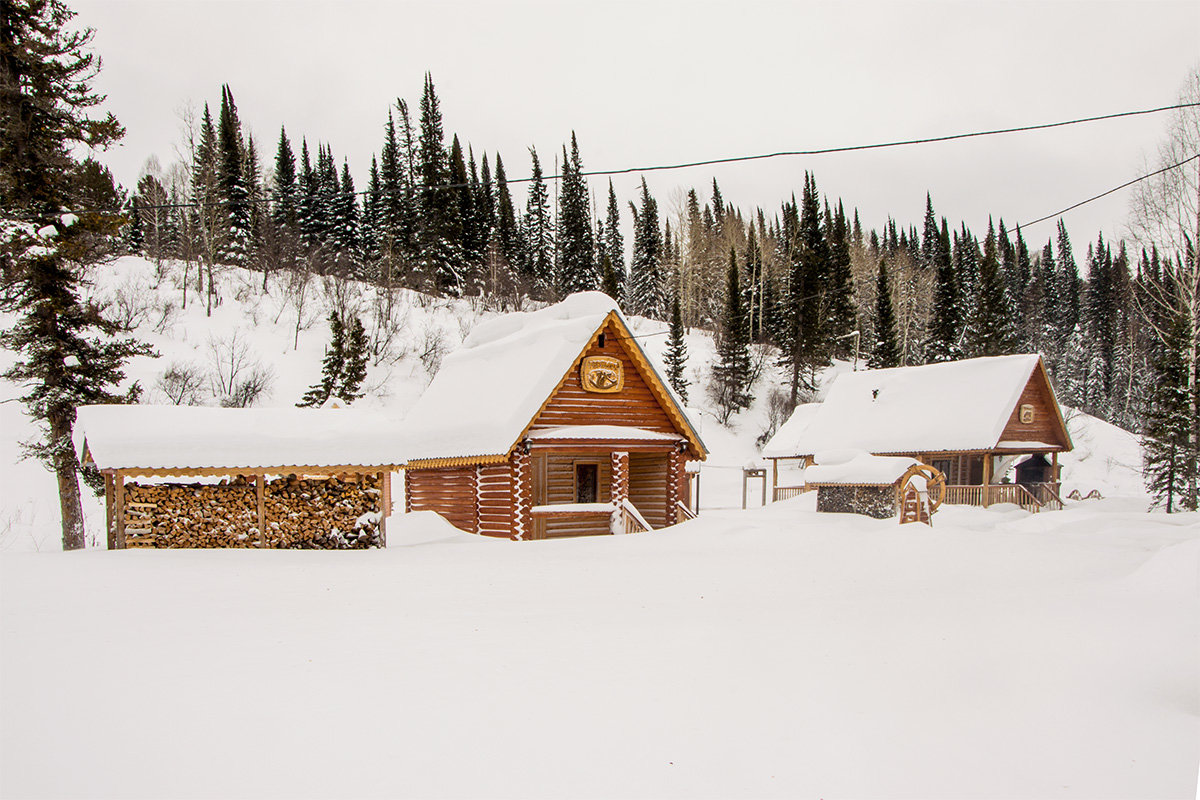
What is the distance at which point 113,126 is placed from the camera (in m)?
18.0

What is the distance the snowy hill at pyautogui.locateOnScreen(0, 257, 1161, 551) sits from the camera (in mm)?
36344

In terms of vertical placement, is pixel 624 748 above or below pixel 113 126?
below

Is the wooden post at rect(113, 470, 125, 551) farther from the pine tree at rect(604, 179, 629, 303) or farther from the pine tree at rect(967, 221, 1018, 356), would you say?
the pine tree at rect(604, 179, 629, 303)

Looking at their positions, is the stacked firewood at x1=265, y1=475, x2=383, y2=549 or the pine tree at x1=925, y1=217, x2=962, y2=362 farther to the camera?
the pine tree at x1=925, y1=217, x2=962, y2=362

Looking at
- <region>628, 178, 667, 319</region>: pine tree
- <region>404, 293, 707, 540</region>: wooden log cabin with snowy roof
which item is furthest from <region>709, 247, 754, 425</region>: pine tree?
<region>404, 293, 707, 540</region>: wooden log cabin with snowy roof

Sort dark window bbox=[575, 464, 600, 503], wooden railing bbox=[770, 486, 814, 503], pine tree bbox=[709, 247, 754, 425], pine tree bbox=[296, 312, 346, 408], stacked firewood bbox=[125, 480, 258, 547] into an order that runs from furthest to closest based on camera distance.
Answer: pine tree bbox=[709, 247, 754, 425] < pine tree bbox=[296, 312, 346, 408] < wooden railing bbox=[770, 486, 814, 503] < dark window bbox=[575, 464, 600, 503] < stacked firewood bbox=[125, 480, 258, 547]

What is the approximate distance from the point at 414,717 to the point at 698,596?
5669 millimetres

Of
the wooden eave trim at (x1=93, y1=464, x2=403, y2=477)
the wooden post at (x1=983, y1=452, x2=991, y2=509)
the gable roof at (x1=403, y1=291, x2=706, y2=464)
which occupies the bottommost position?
the wooden post at (x1=983, y1=452, x2=991, y2=509)

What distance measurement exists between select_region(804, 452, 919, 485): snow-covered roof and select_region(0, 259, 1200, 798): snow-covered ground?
27.3ft

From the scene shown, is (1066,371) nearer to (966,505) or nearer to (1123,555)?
(966,505)

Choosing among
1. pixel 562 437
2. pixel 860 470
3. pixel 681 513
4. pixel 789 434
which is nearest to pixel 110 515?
pixel 562 437

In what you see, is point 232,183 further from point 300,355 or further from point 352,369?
point 352,369

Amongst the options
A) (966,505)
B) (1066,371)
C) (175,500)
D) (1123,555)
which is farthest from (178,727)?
(1066,371)

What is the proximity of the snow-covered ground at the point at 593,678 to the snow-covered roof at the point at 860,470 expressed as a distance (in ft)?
27.3
